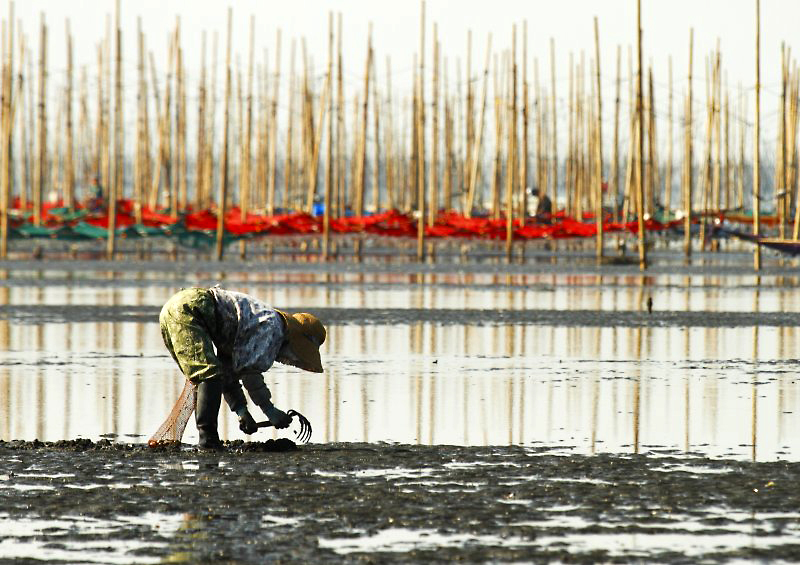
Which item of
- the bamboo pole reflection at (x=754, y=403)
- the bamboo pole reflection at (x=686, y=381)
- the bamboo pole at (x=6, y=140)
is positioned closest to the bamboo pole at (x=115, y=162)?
the bamboo pole at (x=6, y=140)

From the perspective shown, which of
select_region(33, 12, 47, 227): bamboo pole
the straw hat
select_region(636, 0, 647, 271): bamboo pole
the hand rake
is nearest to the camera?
the hand rake

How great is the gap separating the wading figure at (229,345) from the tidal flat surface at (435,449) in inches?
11.3

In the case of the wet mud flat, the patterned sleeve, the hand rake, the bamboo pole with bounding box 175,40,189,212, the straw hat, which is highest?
the bamboo pole with bounding box 175,40,189,212

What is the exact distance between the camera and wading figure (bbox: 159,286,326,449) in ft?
37.3

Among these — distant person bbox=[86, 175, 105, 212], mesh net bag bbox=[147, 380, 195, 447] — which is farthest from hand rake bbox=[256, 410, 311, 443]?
distant person bbox=[86, 175, 105, 212]

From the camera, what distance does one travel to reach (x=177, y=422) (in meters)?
11.5

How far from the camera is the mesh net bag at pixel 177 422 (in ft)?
37.4

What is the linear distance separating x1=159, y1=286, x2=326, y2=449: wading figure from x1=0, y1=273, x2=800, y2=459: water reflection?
556 millimetres

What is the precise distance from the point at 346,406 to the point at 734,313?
13114 mm

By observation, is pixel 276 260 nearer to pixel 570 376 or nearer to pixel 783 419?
pixel 570 376

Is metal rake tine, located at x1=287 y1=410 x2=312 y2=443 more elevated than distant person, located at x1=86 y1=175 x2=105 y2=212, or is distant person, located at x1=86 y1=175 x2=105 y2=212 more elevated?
distant person, located at x1=86 y1=175 x2=105 y2=212

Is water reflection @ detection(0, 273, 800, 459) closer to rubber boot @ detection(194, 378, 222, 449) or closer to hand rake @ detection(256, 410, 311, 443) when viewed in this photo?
hand rake @ detection(256, 410, 311, 443)

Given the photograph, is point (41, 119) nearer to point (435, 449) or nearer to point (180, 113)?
point (180, 113)

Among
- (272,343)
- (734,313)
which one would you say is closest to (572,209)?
(734,313)
